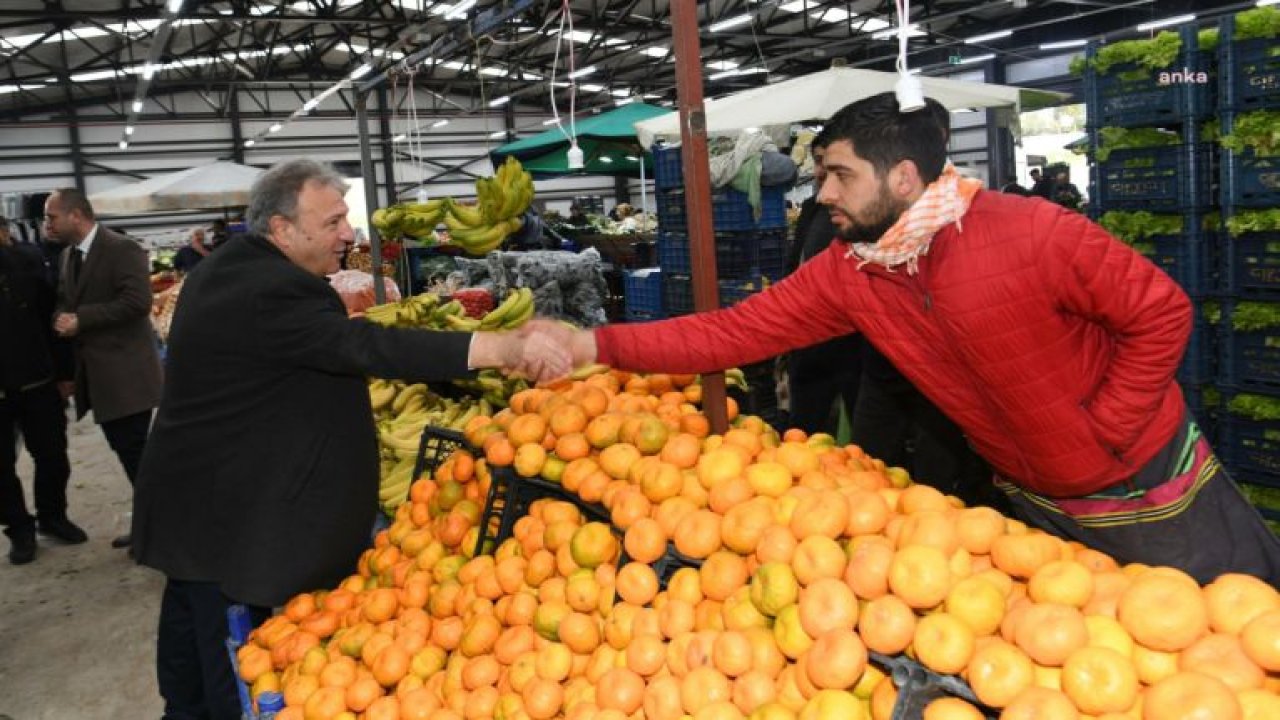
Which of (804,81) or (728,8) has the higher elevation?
(728,8)

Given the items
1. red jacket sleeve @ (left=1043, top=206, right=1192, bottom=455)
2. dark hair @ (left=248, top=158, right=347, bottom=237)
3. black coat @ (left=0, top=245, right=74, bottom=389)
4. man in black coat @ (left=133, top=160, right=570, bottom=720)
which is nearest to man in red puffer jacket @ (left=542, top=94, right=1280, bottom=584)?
red jacket sleeve @ (left=1043, top=206, right=1192, bottom=455)

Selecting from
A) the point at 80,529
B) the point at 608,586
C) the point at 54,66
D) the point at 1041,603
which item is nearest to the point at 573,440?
the point at 608,586

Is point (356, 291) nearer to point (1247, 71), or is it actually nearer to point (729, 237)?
point (729, 237)

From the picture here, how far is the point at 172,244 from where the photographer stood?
21.5 m

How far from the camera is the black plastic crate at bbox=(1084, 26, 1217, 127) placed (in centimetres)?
488

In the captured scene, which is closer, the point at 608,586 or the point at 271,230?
the point at 608,586

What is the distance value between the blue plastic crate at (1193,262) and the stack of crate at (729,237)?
2.46m

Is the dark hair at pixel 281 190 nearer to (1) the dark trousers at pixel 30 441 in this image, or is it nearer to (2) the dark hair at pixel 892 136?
(2) the dark hair at pixel 892 136

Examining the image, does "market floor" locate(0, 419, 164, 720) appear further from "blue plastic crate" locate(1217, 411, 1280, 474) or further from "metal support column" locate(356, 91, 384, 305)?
"blue plastic crate" locate(1217, 411, 1280, 474)

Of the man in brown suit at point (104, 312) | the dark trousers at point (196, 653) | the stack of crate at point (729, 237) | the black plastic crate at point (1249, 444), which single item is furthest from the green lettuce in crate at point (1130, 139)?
the man in brown suit at point (104, 312)

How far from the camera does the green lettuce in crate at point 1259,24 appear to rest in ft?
14.6

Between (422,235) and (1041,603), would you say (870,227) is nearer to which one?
(1041,603)

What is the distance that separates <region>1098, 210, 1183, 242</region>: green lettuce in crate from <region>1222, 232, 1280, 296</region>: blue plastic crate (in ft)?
1.05

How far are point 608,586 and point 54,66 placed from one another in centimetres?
2479
